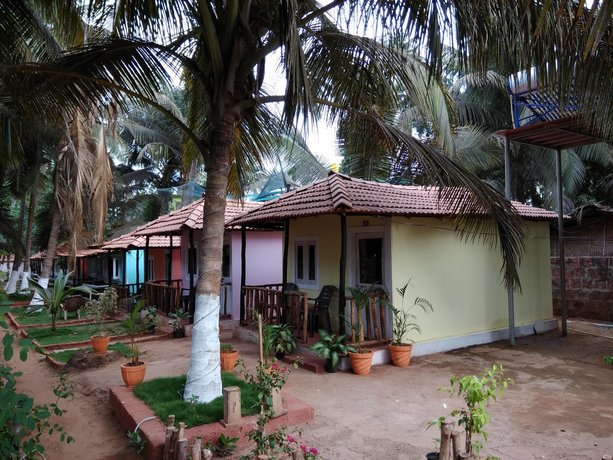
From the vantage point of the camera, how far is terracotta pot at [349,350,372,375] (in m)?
6.88

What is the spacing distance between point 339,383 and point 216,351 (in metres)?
2.36

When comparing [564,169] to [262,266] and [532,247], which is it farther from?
[262,266]

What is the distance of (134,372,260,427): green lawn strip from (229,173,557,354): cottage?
2.68m

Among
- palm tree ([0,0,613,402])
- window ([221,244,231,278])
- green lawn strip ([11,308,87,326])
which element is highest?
palm tree ([0,0,613,402])

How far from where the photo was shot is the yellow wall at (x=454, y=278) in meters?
8.19

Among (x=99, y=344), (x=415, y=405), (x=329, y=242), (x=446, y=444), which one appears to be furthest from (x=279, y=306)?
(x=446, y=444)

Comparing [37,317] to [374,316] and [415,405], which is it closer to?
[374,316]

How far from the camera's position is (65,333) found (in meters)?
10.6

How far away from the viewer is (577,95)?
159 inches

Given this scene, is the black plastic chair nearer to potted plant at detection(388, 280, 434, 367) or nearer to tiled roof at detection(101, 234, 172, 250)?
potted plant at detection(388, 280, 434, 367)

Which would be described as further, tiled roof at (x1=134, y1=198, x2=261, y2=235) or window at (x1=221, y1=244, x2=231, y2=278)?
window at (x1=221, y1=244, x2=231, y2=278)

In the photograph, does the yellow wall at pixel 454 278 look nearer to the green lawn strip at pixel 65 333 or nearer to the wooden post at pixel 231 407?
the wooden post at pixel 231 407

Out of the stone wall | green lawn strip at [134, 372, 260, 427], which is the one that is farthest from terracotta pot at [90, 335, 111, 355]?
the stone wall

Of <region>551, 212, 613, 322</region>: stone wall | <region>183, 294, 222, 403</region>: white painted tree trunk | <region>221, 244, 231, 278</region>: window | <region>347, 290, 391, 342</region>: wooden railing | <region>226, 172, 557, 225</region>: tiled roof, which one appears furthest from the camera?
<region>221, 244, 231, 278</region>: window
